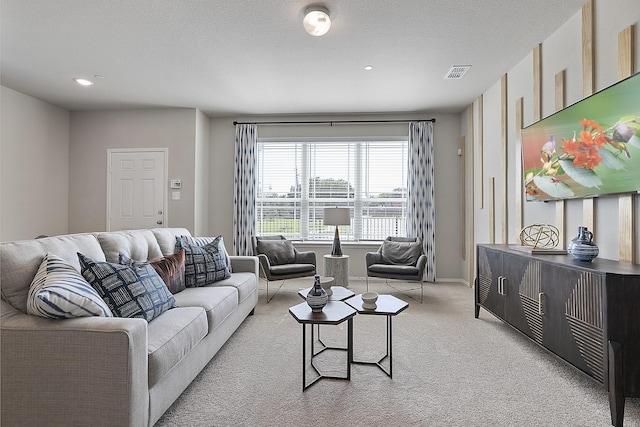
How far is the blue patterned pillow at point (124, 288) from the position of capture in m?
1.88

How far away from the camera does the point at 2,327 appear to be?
1.51m

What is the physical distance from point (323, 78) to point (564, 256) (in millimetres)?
3074

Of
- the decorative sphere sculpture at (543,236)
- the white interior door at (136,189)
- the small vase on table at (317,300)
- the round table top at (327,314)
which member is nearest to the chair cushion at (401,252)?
the decorative sphere sculpture at (543,236)

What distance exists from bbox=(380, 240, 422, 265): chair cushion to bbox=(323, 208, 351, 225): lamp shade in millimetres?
691

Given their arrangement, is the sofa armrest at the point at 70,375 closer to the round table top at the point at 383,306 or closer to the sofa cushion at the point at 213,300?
the sofa cushion at the point at 213,300

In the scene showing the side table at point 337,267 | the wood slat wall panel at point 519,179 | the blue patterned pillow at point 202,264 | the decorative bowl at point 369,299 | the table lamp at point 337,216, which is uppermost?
the wood slat wall panel at point 519,179

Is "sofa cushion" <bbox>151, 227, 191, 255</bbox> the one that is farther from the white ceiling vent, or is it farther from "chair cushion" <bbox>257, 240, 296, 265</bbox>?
the white ceiling vent

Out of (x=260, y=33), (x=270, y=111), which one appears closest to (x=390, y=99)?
(x=270, y=111)

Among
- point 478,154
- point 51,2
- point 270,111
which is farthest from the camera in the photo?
point 270,111

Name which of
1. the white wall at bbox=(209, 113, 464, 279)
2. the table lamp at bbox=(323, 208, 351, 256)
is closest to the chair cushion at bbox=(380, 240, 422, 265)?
the table lamp at bbox=(323, 208, 351, 256)

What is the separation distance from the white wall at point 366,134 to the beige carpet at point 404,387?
2.47 meters

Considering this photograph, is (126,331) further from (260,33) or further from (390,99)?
(390,99)

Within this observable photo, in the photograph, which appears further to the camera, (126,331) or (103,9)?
(103,9)

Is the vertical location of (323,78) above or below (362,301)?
above
